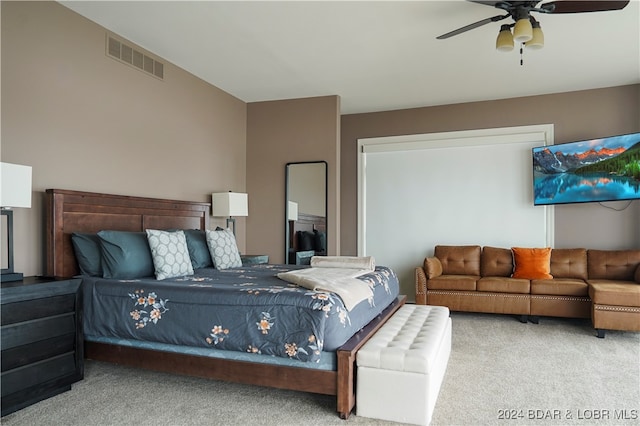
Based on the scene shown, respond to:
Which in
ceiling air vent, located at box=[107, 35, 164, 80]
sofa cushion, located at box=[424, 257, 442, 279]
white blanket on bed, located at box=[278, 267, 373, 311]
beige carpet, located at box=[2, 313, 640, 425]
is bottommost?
beige carpet, located at box=[2, 313, 640, 425]

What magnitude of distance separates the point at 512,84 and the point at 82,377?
5457 millimetres

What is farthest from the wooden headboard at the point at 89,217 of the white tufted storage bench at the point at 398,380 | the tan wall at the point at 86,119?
the white tufted storage bench at the point at 398,380

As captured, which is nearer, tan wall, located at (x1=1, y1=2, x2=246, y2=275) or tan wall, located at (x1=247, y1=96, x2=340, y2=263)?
tan wall, located at (x1=1, y1=2, x2=246, y2=275)

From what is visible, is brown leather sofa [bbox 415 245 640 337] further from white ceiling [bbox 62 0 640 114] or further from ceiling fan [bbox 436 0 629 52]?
ceiling fan [bbox 436 0 629 52]

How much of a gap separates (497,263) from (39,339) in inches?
197

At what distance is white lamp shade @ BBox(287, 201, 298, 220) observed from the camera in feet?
19.1

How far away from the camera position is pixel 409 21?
12.2 feet

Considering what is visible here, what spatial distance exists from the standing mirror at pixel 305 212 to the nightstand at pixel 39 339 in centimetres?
315

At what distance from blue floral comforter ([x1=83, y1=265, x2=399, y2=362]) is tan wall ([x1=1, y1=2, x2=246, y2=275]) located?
843 millimetres

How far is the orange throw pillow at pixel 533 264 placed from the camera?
17.0 feet

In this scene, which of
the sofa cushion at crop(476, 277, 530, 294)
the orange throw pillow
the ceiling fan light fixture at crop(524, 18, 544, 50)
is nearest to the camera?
the ceiling fan light fixture at crop(524, 18, 544, 50)

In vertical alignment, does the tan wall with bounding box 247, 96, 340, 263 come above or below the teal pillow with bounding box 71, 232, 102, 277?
above

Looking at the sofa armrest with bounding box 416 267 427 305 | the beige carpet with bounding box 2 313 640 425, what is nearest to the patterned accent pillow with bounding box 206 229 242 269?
the beige carpet with bounding box 2 313 640 425

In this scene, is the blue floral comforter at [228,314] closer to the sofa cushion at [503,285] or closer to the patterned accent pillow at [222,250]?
the patterned accent pillow at [222,250]
